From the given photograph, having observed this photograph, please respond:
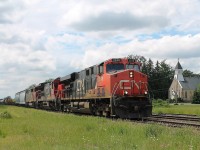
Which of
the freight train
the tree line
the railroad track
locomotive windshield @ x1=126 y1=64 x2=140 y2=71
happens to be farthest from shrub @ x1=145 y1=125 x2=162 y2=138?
the tree line

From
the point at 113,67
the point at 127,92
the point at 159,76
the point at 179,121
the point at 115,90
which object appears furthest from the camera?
the point at 159,76

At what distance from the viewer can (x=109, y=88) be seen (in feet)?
72.4

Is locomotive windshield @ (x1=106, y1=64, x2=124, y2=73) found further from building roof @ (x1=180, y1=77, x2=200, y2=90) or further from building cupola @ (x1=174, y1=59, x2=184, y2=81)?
building cupola @ (x1=174, y1=59, x2=184, y2=81)

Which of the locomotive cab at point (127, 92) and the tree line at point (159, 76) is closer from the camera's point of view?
the locomotive cab at point (127, 92)

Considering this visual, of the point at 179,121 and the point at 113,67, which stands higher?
the point at 113,67

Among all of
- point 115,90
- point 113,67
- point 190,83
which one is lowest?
point 115,90

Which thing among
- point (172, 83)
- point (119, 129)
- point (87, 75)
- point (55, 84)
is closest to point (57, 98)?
point (55, 84)

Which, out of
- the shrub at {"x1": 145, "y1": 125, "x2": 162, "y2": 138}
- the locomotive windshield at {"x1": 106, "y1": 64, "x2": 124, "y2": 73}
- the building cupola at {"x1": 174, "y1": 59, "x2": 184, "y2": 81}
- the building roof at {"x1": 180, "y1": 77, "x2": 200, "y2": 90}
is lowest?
the shrub at {"x1": 145, "y1": 125, "x2": 162, "y2": 138}

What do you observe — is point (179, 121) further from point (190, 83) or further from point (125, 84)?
point (190, 83)

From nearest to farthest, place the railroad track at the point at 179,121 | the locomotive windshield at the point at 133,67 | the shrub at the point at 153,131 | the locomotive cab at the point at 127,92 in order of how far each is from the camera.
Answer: the shrub at the point at 153,131 → the railroad track at the point at 179,121 → the locomotive cab at the point at 127,92 → the locomotive windshield at the point at 133,67

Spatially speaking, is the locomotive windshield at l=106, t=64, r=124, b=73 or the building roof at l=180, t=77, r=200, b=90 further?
the building roof at l=180, t=77, r=200, b=90

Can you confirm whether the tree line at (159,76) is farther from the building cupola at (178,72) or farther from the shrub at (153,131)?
the shrub at (153,131)

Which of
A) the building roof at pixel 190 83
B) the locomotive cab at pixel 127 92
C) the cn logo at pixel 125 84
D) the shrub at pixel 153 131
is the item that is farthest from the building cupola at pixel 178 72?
the shrub at pixel 153 131

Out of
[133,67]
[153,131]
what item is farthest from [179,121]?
[153,131]
